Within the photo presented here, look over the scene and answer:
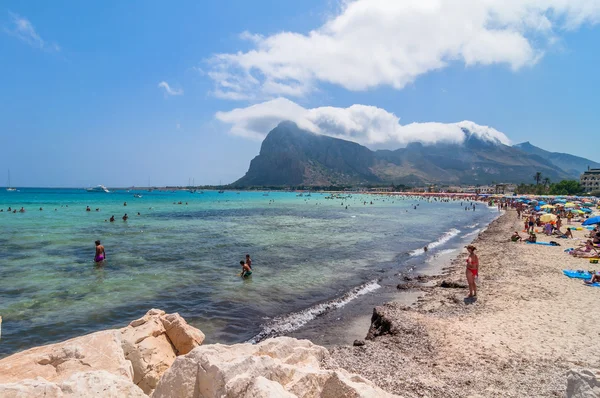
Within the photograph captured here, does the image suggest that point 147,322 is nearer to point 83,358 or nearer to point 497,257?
point 83,358

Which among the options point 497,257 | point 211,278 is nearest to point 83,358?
point 211,278

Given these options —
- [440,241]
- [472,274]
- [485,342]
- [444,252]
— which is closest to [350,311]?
[472,274]

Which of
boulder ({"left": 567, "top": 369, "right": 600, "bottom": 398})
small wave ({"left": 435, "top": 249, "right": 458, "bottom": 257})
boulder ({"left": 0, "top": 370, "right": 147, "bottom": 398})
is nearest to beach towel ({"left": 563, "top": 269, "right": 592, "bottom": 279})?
small wave ({"left": 435, "top": 249, "right": 458, "bottom": 257})

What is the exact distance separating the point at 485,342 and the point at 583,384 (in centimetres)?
469

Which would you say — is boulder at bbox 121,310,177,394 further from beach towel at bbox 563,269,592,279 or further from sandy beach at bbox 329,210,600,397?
beach towel at bbox 563,269,592,279

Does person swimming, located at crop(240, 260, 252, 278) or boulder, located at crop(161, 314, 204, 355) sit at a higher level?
boulder, located at crop(161, 314, 204, 355)

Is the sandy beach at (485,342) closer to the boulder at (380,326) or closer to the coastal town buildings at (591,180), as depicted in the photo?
the boulder at (380,326)

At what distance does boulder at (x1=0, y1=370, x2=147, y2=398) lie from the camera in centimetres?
260

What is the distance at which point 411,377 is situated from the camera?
6.03 metres

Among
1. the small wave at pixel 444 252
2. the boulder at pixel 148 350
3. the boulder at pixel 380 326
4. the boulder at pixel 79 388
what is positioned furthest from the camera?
the small wave at pixel 444 252

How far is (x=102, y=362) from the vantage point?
3951 millimetres

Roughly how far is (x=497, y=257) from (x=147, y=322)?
1889cm

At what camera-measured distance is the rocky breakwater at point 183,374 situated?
281 cm

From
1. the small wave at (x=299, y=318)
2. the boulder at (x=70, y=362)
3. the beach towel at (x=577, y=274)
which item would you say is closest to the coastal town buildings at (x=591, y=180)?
the beach towel at (x=577, y=274)
